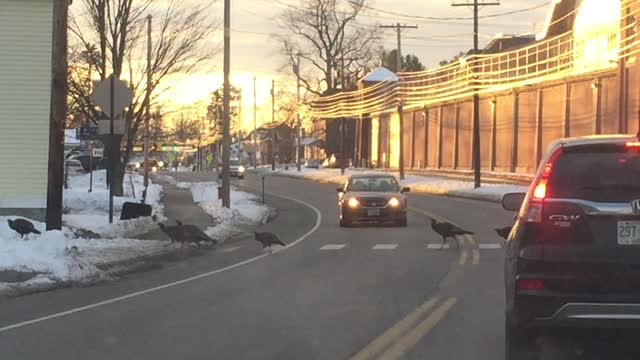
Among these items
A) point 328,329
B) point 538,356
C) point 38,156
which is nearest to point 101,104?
point 38,156

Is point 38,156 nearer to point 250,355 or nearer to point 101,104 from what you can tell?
point 101,104

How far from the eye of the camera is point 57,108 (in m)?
15.7

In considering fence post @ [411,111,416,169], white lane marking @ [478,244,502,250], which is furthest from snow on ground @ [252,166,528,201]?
white lane marking @ [478,244,502,250]


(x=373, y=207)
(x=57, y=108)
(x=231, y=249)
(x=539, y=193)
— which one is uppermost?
(x=57, y=108)

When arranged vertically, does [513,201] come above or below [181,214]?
above

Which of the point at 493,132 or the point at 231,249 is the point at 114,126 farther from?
the point at 493,132

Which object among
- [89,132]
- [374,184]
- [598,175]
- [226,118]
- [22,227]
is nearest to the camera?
[598,175]

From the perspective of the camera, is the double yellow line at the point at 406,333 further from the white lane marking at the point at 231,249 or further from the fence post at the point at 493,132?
the fence post at the point at 493,132

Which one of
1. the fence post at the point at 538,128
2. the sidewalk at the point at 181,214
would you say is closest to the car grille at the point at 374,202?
the sidewalk at the point at 181,214

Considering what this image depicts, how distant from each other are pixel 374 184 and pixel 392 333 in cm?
1585

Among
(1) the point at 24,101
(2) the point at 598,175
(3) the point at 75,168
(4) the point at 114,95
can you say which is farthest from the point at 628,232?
(3) the point at 75,168

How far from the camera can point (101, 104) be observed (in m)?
18.5

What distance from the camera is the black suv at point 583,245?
5.76m

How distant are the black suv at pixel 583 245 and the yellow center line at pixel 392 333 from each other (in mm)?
1747
